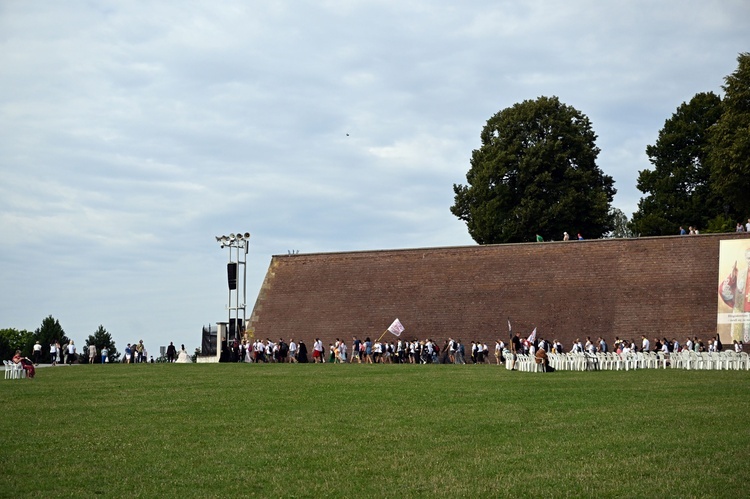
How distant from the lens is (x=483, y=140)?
53781mm

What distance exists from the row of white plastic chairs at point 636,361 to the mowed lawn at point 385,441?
23.9 ft

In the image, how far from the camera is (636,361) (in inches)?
1163

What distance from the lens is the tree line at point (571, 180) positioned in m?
49.8

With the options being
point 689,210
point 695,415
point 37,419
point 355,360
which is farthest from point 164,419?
point 689,210

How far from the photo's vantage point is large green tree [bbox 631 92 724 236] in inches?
1956

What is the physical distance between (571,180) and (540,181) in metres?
1.83

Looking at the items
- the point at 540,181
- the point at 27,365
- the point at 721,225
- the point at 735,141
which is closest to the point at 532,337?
the point at 735,141

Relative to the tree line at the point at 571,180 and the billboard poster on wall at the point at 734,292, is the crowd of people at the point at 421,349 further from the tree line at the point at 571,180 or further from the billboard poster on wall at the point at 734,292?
the tree line at the point at 571,180

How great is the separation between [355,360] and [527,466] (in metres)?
31.2

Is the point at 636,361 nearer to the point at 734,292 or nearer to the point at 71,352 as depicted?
the point at 734,292

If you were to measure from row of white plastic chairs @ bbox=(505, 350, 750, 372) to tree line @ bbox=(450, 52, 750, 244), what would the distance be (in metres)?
20.3

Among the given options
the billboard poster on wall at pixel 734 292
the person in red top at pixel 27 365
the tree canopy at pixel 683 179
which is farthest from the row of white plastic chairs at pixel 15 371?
the tree canopy at pixel 683 179

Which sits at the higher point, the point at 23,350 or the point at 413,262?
the point at 413,262

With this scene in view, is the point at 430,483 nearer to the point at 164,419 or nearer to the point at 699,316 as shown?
the point at 164,419
